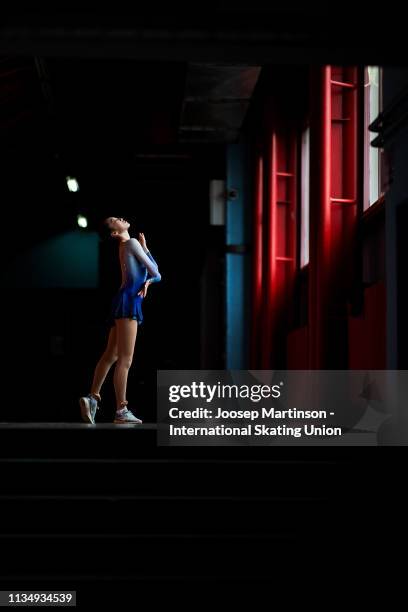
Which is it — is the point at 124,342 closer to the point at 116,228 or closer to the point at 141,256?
the point at 141,256

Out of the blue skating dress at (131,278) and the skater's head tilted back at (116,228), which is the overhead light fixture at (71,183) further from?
the blue skating dress at (131,278)

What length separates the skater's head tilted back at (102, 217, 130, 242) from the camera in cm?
808

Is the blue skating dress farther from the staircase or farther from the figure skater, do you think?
the staircase

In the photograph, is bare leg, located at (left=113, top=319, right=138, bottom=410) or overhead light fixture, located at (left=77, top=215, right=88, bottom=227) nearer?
bare leg, located at (left=113, top=319, right=138, bottom=410)

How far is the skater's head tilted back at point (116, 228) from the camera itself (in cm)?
808

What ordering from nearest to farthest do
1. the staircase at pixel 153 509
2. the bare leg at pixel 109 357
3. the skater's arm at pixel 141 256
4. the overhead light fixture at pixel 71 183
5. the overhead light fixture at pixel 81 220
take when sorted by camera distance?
the staircase at pixel 153 509 → the skater's arm at pixel 141 256 → the bare leg at pixel 109 357 → the overhead light fixture at pixel 71 183 → the overhead light fixture at pixel 81 220

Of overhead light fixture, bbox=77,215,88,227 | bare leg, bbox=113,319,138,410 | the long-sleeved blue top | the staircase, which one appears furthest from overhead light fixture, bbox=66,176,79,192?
the staircase

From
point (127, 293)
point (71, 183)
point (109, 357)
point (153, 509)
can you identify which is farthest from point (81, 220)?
point (153, 509)

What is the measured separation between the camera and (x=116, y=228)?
8109 millimetres

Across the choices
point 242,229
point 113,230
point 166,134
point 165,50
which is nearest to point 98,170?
point 166,134

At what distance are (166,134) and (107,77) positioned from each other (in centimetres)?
204

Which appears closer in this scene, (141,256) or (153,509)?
(153,509)

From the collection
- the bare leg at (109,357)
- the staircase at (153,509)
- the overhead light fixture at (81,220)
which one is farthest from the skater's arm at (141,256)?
the overhead light fixture at (81,220)

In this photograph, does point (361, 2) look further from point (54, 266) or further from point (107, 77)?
point (54, 266)
